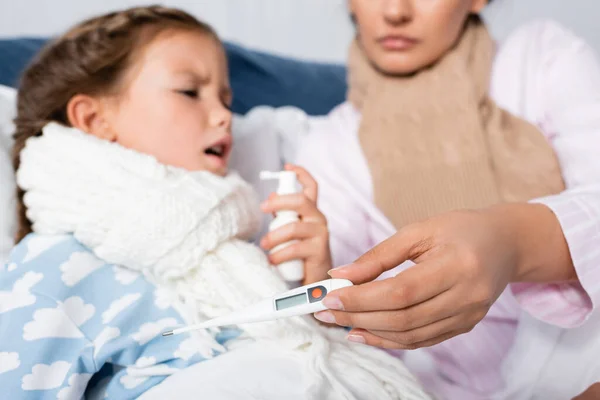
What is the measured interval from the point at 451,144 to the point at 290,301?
58cm

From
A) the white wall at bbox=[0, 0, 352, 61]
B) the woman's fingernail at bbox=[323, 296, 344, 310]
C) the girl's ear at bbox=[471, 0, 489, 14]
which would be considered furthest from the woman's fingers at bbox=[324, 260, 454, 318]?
the white wall at bbox=[0, 0, 352, 61]

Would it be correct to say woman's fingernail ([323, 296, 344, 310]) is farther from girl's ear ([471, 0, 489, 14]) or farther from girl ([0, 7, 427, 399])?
girl's ear ([471, 0, 489, 14])

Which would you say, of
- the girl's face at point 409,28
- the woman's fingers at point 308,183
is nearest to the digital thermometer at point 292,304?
the woman's fingers at point 308,183

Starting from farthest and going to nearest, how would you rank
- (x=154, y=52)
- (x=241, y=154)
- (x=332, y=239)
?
(x=241, y=154) → (x=332, y=239) → (x=154, y=52)

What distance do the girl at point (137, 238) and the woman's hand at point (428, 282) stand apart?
14cm

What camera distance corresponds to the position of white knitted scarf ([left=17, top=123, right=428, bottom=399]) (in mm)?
779

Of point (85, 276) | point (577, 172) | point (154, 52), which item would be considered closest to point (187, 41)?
point (154, 52)

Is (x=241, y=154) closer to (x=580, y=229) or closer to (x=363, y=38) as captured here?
(x=363, y=38)

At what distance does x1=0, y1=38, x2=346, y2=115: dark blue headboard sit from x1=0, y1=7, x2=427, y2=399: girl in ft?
1.48

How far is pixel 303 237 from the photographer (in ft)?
2.92

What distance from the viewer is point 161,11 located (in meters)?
1.10

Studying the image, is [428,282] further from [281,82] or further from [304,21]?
[304,21]

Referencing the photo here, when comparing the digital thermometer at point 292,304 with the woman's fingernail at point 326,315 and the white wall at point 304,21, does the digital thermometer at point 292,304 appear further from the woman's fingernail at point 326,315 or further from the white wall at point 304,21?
the white wall at point 304,21

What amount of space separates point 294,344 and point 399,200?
15.9 inches
